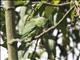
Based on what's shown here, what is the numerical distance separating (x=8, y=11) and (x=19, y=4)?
0.23 m

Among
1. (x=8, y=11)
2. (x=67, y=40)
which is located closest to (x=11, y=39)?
(x=8, y=11)

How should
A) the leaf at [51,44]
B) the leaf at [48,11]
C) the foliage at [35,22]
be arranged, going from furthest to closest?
the leaf at [51,44]
the leaf at [48,11]
the foliage at [35,22]

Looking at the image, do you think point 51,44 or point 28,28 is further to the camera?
point 51,44

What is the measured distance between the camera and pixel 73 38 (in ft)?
4.48

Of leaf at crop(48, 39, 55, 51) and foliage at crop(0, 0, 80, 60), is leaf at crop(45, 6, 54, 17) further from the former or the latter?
leaf at crop(48, 39, 55, 51)

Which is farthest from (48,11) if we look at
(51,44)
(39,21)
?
(51,44)

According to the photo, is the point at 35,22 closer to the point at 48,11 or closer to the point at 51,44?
the point at 48,11

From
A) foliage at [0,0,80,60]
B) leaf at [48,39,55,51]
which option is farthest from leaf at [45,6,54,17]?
leaf at [48,39,55,51]

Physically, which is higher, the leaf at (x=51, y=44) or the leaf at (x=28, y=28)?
the leaf at (x=28, y=28)

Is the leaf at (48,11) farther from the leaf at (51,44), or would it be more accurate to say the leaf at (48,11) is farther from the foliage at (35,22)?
the leaf at (51,44)

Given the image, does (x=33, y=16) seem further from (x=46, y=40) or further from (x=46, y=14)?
(x=46, y=40)

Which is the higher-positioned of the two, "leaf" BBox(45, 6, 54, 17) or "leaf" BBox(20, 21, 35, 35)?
"leaf" BBox(45, 6, 54, 17)

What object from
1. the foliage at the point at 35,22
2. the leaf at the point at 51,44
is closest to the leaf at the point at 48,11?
the foliage at the point at 35,22

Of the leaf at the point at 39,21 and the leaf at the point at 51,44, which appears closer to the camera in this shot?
the leaf at the point at 39,21
